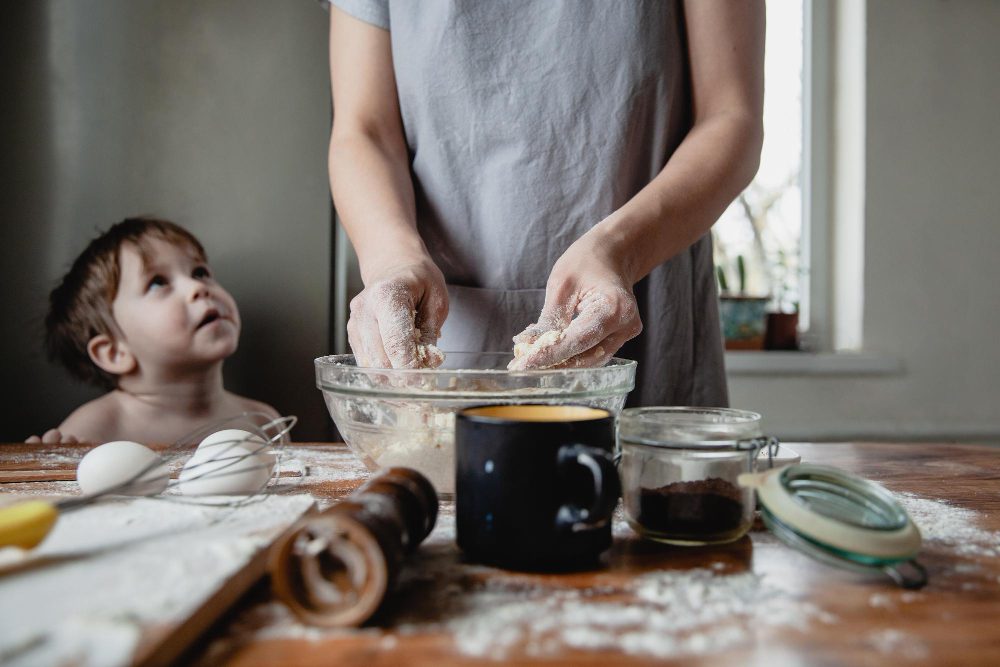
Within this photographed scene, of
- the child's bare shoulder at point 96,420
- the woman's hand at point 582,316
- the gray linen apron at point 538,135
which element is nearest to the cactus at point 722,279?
the gray linen apron at point 538,135

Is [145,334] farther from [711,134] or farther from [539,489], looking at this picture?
[539,489]

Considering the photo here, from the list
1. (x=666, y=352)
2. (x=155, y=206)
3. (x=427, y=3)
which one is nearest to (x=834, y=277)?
(x=666, y=352)

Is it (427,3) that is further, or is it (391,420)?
(427,3)

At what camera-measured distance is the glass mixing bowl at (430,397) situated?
1.81 ft

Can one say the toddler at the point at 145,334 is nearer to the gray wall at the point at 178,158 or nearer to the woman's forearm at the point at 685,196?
the gray wall at the point at 178,158

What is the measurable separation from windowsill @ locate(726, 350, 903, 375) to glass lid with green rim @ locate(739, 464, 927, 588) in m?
1.43

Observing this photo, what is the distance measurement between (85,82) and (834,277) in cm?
184

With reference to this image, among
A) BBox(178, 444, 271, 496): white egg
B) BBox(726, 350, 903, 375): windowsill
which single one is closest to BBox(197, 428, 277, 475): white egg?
BBox(178, 444, 271, 496): white egg

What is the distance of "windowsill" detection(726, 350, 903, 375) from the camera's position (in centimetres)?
182

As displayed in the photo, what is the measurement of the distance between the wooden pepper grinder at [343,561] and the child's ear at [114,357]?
1.28 meters

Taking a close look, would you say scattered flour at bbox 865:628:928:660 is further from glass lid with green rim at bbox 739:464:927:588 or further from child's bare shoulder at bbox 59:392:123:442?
child's bare shoulder at bbox 59:392:123:442

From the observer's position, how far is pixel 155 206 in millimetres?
1409

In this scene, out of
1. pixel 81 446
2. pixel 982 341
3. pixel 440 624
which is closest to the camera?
pixel 440 624

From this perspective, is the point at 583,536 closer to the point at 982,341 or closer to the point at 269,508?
the point at 269,508
